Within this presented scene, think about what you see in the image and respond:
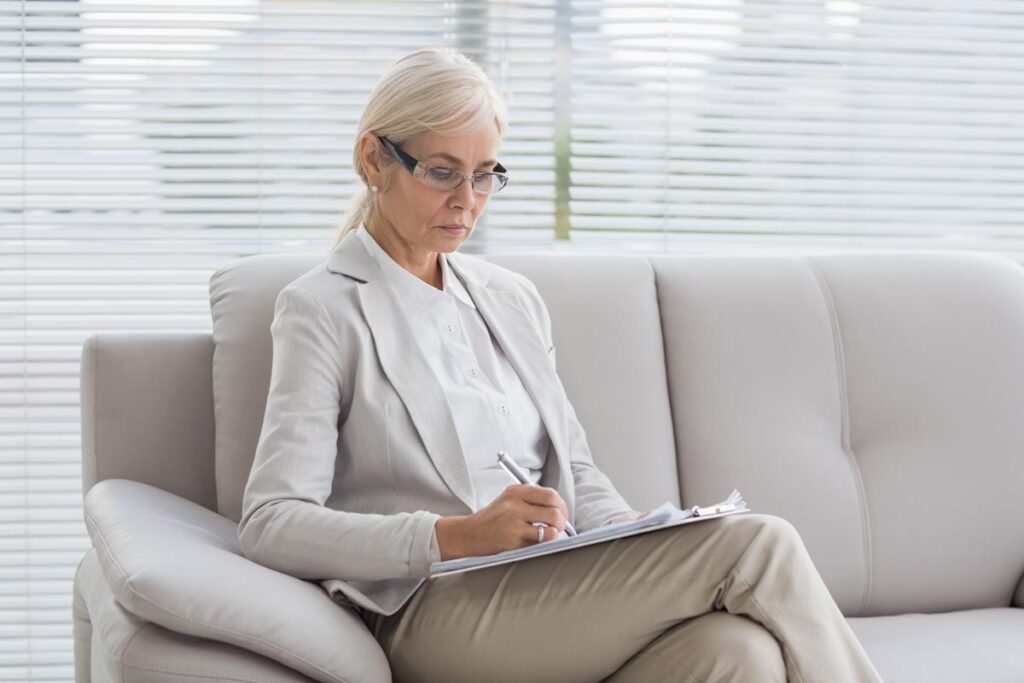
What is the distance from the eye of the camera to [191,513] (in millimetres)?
1801

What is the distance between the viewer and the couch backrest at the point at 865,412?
204 centimetres

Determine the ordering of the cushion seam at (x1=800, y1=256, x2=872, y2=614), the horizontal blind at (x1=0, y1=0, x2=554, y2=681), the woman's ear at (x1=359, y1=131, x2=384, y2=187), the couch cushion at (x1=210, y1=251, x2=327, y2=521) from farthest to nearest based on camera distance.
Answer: the horizontal blind at (x1=0, y1=0, x2=554, y2=681) < the cushion seam at (x1=800, y1=256, x2=872, y2=614) < the couch cushion at (x1=210, y1=251, x2=327, y2=521) < the woman's ear at (x1=359, y1=131, x2=384, y2=187)

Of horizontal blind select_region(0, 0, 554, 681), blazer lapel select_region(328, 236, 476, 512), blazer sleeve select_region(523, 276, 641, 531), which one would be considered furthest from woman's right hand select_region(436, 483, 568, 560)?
horizontal blind select_region(0, 0, 554, 681)

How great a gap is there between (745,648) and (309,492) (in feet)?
1.99

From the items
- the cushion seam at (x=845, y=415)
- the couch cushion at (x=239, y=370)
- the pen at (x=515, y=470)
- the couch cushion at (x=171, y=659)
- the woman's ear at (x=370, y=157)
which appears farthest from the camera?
the cushion seam at (x=845, y=415)

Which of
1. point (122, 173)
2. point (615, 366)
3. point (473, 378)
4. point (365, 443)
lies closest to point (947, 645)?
point (615, 366)

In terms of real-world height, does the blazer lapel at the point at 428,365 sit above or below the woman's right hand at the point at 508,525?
above

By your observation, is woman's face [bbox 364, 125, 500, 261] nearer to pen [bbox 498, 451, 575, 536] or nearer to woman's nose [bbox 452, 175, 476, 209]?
woman's nose [bbox 452, 175, 476, 209]

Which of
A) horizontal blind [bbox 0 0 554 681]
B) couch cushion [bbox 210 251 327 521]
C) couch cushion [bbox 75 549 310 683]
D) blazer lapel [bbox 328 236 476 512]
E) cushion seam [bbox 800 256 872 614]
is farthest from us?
horizontal blind [bbox 0 0 554 681]

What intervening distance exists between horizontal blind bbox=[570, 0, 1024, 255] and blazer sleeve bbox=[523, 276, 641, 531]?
0.62 metres

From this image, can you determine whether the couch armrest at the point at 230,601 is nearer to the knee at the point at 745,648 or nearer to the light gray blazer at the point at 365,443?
the light gray blazer at the point at 365,443

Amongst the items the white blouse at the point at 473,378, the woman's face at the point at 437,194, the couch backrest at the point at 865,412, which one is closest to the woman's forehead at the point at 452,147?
the woman's face at the point at 437,194

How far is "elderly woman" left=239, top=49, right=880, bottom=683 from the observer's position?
1461 mm

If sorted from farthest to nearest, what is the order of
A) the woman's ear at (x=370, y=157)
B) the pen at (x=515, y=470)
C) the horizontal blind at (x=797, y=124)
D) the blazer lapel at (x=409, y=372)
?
the horizontal blind at (x=797, y=124)
the woman's ear at (x=370, y=157)
the blazer lapel at (x=409, y=372)
the pen at (x=515, y=470)
